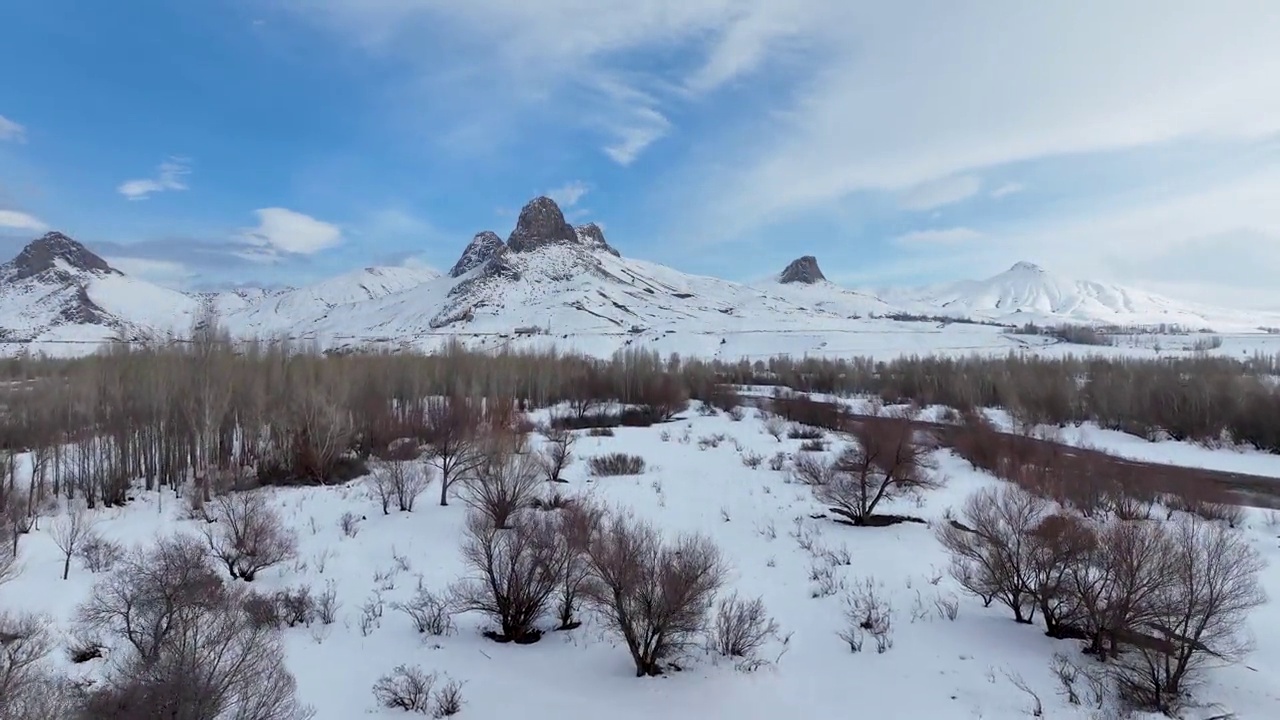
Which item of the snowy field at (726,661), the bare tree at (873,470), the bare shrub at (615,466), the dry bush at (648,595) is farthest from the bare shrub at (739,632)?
the bare shrub at (615,466)

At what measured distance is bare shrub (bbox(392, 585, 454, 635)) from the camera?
11.9 m

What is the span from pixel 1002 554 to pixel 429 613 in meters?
11.1

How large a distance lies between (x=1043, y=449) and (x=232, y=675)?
31878 mm

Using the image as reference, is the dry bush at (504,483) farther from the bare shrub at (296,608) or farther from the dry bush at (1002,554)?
the dry bush at (1002,554)

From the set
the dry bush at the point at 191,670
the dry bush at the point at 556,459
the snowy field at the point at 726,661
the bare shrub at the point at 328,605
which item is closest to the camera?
the dry bush at the point at 191,670

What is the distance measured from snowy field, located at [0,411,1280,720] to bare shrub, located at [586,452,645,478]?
18.3 feet

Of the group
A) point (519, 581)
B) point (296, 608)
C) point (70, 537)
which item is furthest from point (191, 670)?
point (70, 537)

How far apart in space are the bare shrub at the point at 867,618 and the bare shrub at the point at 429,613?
24.5 feet

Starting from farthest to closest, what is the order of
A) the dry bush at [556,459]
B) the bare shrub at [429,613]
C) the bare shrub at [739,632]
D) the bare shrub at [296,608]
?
1. the dry bush at [556,459]
2. the bare shrub at [296,608]
3. the bare shrub at [429,613]
4. the bare shrub at [739,632]

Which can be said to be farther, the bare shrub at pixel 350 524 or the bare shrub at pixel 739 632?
the bare shrub at pixel 350 524

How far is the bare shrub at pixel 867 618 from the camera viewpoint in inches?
432

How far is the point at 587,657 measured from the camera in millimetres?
10875

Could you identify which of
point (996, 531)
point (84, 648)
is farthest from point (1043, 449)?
point (84, 648)

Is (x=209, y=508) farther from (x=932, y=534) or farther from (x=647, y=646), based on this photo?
(x=932, y=534)
